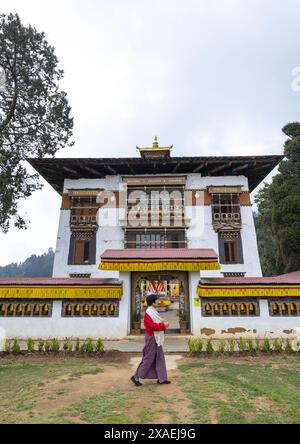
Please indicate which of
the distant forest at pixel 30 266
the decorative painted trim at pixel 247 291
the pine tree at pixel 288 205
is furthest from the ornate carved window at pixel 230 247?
the distant forest at pixel 30 266

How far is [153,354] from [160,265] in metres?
4.73

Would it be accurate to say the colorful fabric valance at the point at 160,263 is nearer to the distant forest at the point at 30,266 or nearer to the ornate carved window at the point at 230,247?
the ornate carved window at the point at 230,247

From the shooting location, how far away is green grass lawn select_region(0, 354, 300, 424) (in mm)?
3387

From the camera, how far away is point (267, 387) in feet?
15.2

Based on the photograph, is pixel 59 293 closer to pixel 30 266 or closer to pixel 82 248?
pixel 82 248

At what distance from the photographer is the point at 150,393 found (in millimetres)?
4293

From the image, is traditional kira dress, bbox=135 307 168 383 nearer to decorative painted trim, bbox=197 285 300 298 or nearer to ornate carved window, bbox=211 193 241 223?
decorative painted trim, bbox=197 285 300 298

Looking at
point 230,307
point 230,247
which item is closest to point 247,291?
point 230,307

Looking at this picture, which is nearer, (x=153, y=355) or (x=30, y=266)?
(x=153, y=355)

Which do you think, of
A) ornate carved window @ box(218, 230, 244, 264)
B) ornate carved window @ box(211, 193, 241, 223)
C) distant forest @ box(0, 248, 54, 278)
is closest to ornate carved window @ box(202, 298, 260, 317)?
Result: ornate carved window @ box(218, 230, 244, 264)

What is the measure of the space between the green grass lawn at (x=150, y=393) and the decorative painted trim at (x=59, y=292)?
2.74m

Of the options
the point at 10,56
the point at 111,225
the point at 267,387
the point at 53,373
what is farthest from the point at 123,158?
the point at 267,387

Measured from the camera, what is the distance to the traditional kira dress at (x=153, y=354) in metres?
4.88

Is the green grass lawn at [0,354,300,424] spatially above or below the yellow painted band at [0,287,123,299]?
below
